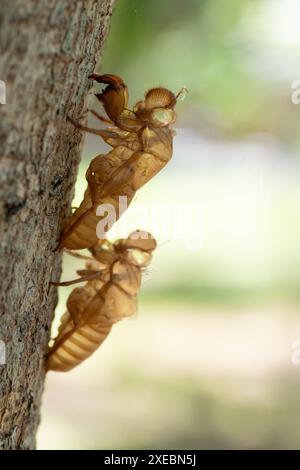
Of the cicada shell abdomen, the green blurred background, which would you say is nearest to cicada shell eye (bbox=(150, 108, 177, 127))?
the cicada shell abdomen

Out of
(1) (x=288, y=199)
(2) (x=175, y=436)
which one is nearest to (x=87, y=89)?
(2) (x=175, y=436)

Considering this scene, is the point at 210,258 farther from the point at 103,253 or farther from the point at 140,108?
the point at 140,108

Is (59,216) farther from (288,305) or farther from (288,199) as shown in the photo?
(288,199)

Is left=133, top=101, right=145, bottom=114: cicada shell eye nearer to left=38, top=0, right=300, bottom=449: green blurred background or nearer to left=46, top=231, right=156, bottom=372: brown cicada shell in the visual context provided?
left=46, top=231, right=156, bottom=372: brown cicada shell

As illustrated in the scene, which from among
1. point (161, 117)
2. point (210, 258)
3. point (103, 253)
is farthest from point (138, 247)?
point (210, 258)

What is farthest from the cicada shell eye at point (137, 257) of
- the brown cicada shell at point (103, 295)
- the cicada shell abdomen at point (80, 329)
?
the cicada shell abdomen at point (80, 329)

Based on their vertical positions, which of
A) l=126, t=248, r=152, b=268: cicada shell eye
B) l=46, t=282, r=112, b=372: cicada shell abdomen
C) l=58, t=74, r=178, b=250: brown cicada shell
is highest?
l=58, t=74, r=178, b=250: brown cicada shell

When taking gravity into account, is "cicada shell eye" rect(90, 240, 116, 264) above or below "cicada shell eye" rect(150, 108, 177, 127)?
below
